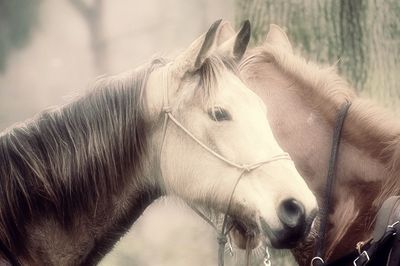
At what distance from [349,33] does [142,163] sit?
A: 1.53m

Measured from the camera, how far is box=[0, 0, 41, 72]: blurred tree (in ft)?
10.8

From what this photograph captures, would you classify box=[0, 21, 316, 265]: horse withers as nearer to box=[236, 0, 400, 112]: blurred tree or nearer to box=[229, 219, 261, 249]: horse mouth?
box=[229, 219, 261, 249]: horse mouth

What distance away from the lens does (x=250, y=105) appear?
1780 millimetres

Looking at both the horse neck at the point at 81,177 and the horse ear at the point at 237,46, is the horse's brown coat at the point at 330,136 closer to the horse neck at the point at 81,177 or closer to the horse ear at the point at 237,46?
the horse ear at the point at 237,46

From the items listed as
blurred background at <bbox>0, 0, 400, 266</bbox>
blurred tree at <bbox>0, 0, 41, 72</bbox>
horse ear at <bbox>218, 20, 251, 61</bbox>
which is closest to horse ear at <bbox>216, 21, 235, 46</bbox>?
horse ear at <bbox>218, 20, 251, 61</bbox>

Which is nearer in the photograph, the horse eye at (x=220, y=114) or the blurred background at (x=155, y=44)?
the horse eye at (x=220, y=114)

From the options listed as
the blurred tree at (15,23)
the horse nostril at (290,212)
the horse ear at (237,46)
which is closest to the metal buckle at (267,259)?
the horse nostril at (290,212)

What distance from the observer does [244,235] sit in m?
1.93

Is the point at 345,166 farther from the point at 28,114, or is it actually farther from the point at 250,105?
the point at 28,114

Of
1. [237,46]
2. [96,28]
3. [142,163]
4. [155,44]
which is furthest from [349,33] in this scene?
[142,163]

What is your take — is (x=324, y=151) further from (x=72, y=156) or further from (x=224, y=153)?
(x=72, y=156)

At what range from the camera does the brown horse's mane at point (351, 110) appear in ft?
6.22

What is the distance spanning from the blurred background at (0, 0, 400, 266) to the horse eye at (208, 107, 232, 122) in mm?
1194

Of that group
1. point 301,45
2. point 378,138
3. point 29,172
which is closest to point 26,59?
point 301,45
